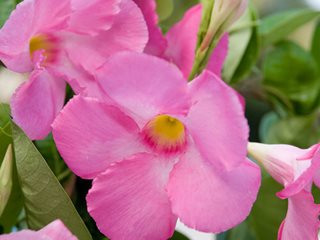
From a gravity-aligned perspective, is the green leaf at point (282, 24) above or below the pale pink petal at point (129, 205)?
below

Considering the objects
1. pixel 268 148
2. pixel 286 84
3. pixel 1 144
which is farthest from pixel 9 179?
pixel 286 84

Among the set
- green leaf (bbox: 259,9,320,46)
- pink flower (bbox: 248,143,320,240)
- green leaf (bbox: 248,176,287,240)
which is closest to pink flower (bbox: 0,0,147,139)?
pink flower (bbox: 248,143,320,240)

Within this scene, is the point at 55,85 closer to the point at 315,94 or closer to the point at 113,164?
the point at 113,164

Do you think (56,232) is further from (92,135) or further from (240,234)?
(240,234)

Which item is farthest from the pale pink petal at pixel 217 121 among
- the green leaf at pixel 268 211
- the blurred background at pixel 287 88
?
the blurred background at pixel 287 88

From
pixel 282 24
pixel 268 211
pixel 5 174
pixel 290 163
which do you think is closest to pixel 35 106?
pixel 5 174

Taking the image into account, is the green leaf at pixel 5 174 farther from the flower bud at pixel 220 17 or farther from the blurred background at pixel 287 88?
the blurred background at pixel 287 88

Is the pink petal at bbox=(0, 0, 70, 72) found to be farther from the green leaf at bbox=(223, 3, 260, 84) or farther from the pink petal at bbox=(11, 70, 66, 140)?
the green leaf at bbox=(223, 3, 260, 84)
